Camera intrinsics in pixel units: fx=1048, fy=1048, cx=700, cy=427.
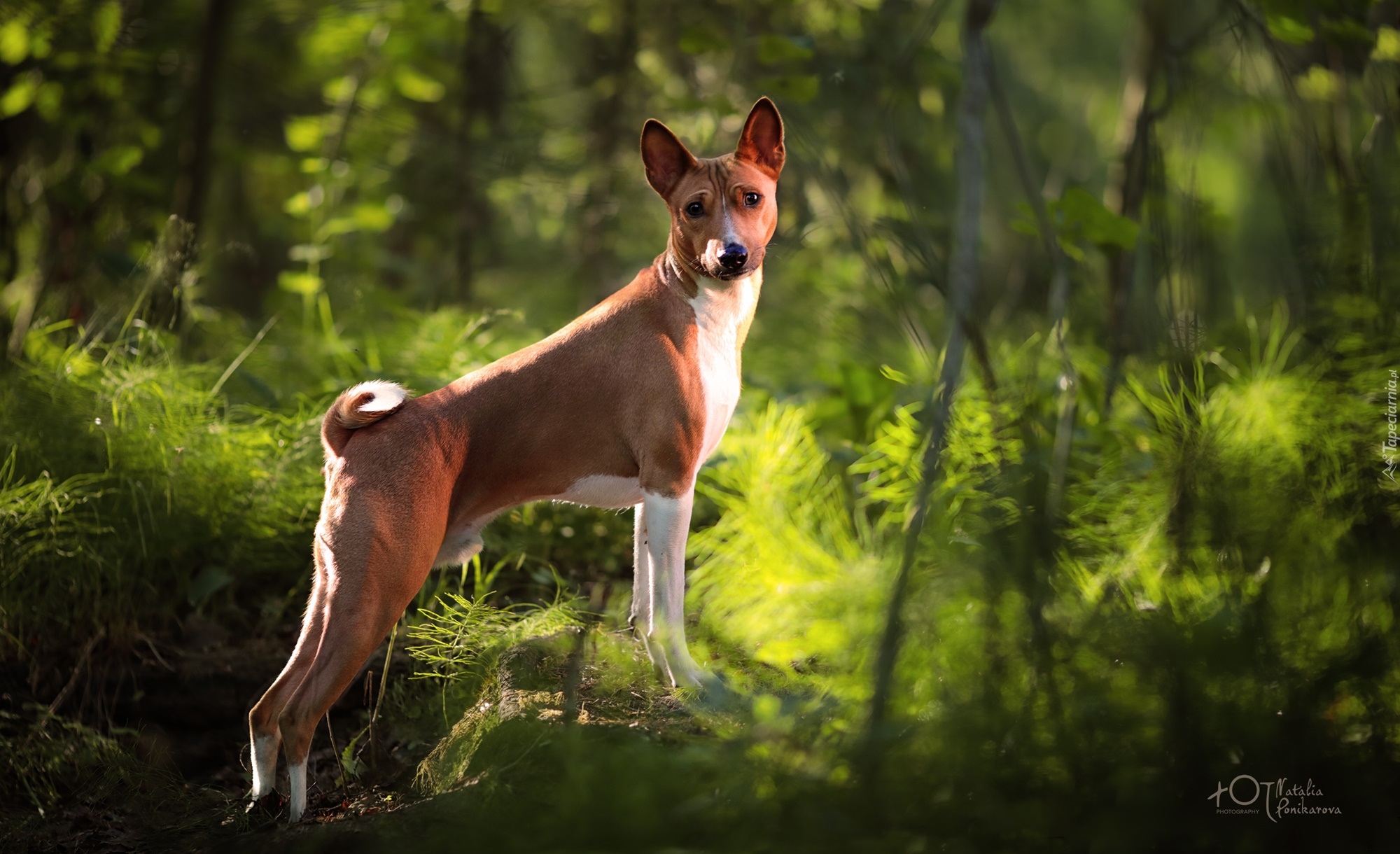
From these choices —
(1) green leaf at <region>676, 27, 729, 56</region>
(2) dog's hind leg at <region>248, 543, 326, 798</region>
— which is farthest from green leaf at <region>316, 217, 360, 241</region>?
(2) dog's hind leg at <region>248, 543, 326, 798</region>

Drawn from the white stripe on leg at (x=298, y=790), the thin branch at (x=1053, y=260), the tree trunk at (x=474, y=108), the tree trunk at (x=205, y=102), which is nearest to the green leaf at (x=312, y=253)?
the tree trunk at (x=205, y=102)

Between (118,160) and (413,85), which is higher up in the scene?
(413,85)

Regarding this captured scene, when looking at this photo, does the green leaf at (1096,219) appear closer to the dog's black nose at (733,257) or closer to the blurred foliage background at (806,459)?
the blurred foliage background at (806,459)

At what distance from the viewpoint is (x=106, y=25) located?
5.86 meters

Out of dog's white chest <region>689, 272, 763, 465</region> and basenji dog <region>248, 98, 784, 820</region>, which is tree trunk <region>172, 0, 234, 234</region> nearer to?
basenji dog <region>248, 98, 784, 820</region>

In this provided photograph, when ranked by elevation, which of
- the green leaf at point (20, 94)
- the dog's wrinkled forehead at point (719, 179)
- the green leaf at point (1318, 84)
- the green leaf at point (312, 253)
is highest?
the green leaf at point (1318, 84)

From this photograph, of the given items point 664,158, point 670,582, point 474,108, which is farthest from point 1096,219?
point 474,108

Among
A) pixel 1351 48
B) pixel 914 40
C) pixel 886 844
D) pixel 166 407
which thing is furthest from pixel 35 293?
pixel 1351 48

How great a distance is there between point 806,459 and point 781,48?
1.74m

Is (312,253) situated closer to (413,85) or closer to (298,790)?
(413,85)

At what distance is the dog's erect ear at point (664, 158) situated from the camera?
3.16 meters

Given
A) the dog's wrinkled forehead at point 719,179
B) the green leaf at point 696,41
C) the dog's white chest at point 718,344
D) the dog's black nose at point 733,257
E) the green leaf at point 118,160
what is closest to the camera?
the dog's black nose at point 733,257

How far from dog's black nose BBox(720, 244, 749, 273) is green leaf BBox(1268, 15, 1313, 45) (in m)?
1.59

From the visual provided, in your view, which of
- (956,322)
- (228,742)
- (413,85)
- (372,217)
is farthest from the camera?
(413,85)
